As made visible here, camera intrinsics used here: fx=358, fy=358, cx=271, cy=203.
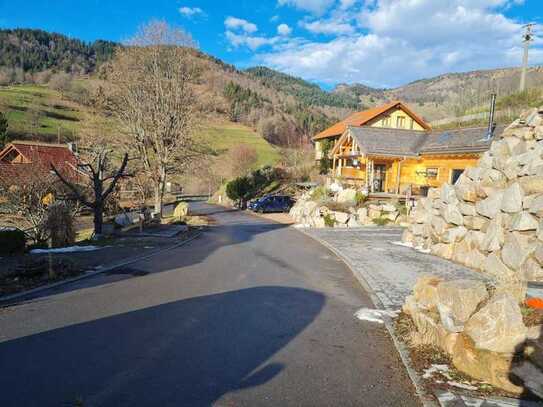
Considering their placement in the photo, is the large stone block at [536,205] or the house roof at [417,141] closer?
the large stone block at [536,205]

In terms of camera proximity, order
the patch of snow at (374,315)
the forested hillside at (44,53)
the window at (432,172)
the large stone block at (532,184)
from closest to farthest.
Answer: the patch of snow at (374,315) < the large stone block at (532,184) < the window at (432,172) < the forested hillside at (44,53)

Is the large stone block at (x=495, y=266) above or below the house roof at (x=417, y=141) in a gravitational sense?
below

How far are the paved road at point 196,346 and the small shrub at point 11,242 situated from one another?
5211 millimetres

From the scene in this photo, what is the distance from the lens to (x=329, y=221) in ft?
80.1

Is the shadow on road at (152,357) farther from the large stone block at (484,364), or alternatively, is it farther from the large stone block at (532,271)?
the large stone block at (532,271)

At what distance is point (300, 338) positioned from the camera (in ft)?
21.0

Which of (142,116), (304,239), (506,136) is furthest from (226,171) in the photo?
(506,136)

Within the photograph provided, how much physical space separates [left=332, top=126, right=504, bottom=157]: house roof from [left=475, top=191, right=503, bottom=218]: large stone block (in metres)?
12.1

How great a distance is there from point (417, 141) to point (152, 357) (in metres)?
29.6

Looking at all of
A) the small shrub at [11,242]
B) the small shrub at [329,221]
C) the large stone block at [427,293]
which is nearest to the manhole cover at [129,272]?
the small shrub at [11,242]

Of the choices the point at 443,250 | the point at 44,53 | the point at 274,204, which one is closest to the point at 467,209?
the point at 443,250

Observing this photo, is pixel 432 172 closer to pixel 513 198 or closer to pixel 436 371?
pixel 513 198

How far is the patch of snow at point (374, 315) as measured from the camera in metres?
7.55

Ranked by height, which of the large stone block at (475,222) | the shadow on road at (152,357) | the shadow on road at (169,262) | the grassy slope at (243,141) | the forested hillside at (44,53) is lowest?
the shadow on road at (169,262)
